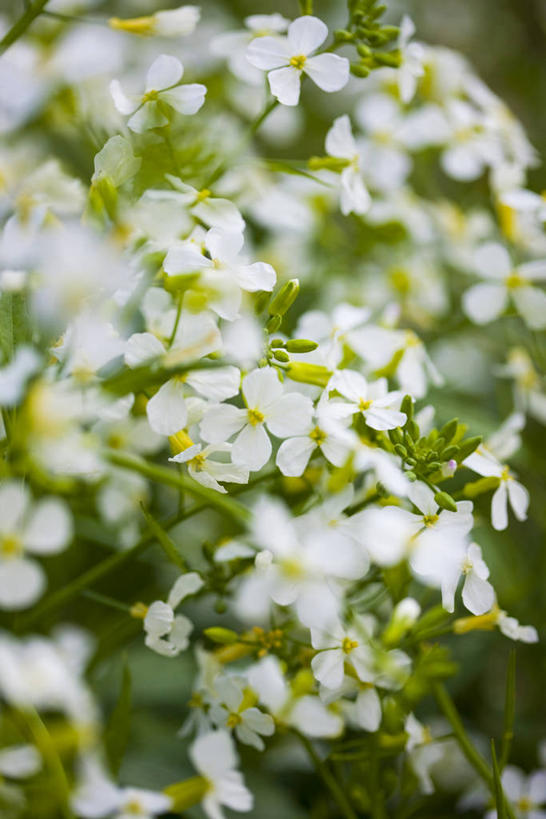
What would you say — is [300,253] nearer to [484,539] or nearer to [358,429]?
[484,539]

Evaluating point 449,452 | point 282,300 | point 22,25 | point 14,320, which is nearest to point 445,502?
point 449,452

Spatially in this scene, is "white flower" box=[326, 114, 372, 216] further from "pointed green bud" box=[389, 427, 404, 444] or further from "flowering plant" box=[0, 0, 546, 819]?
"pointed green bud" box=[389, 427, 404, 444]

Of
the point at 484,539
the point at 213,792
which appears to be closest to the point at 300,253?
the point at 484,539

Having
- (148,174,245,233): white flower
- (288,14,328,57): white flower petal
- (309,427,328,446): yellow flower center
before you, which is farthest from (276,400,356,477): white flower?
(288,14,328,57): white flower petal

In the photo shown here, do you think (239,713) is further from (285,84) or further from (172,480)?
(285,84)

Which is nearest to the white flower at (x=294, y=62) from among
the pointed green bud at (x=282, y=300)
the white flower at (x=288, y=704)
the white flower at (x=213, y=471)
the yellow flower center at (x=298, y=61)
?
the yellow flower center at (x=298, y=61)

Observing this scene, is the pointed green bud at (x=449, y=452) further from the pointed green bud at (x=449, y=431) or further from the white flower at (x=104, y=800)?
the white flower at (x=104, y=800)
